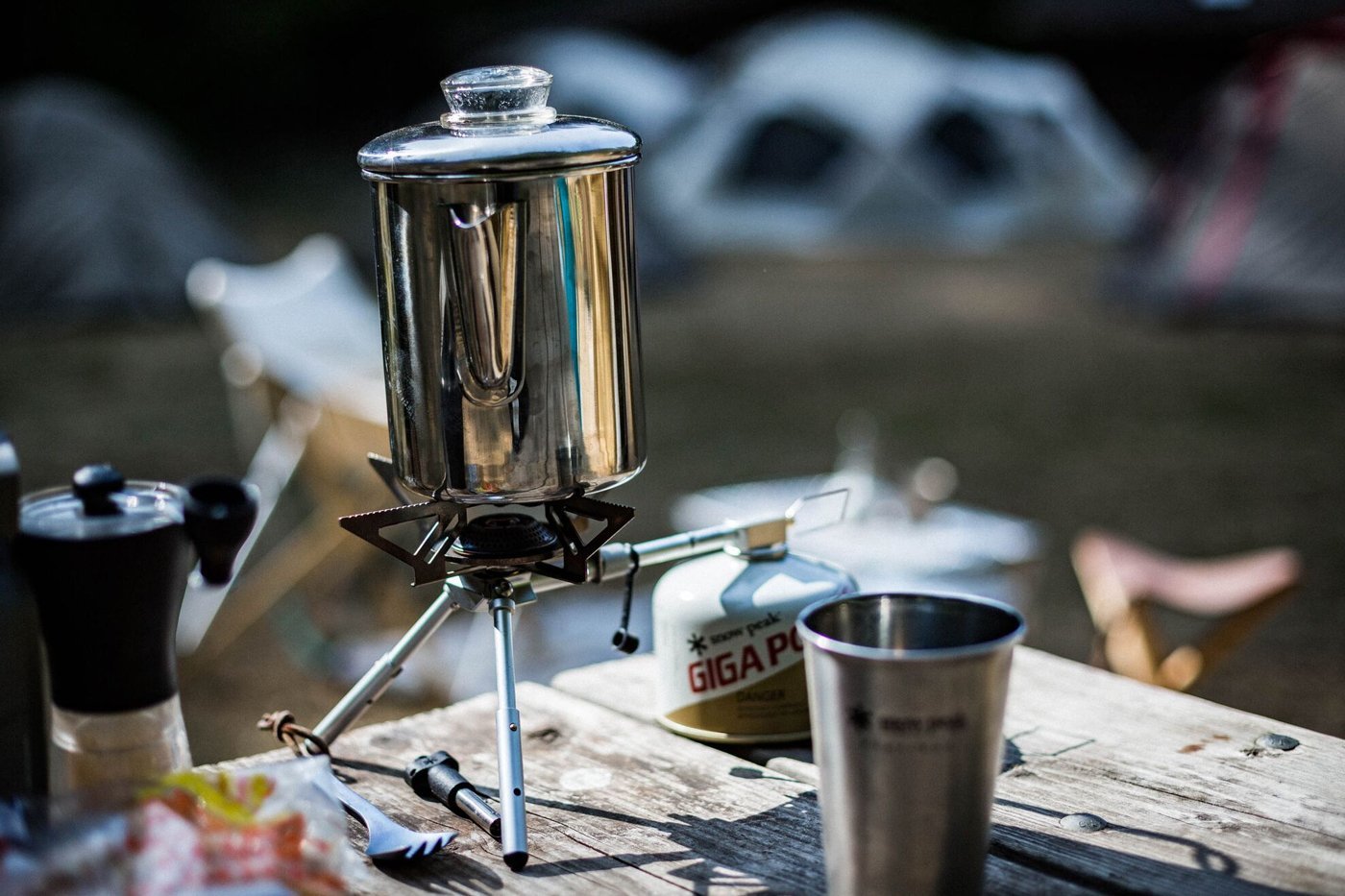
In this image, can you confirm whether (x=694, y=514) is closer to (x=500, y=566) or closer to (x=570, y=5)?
(x=500, y=566)

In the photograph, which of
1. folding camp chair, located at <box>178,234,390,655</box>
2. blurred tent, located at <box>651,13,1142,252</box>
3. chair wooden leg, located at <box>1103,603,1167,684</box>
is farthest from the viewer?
blurred tent, located at <box>651,13,1142,252</box>

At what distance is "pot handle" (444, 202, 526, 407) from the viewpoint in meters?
1.03

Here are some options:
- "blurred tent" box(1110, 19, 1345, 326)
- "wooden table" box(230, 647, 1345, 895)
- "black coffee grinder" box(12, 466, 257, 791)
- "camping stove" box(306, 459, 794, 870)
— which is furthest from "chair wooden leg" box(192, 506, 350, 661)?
"blurred tent" box(1110, 19, 1345, 326)

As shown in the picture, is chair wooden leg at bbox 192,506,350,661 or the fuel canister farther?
chair wooden leg at bbox 192,506,350,661

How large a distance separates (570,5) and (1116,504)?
10378mm

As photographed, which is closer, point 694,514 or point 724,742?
point 724,742

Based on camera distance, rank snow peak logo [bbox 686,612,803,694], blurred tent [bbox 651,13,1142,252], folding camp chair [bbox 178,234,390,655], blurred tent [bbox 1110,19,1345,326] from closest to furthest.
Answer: snow peak logo [bbox 686,612,803,694] < folding camp chair [bbox 178,234,390,655] < blurred tent [bbox 1110,19,1345,326] < blurred tent [bbox 651,13,1142,252]

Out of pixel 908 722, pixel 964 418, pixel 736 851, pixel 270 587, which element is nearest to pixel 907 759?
pixel 908 722

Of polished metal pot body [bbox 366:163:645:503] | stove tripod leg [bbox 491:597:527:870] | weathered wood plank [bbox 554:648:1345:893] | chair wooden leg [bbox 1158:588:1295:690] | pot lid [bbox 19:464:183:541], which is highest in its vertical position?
polished metal pot body [bbox 366:163:645:503]

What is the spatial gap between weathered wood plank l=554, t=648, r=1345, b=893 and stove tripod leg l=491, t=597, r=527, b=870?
0.25m

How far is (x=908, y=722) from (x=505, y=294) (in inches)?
16.7

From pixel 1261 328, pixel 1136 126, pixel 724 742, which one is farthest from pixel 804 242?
pixel 724 742

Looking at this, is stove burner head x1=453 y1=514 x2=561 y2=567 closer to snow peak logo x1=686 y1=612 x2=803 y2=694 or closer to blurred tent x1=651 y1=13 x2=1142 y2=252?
snow peak logo x1=686 y1=612 x2=803 y2=694

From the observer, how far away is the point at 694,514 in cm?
286
